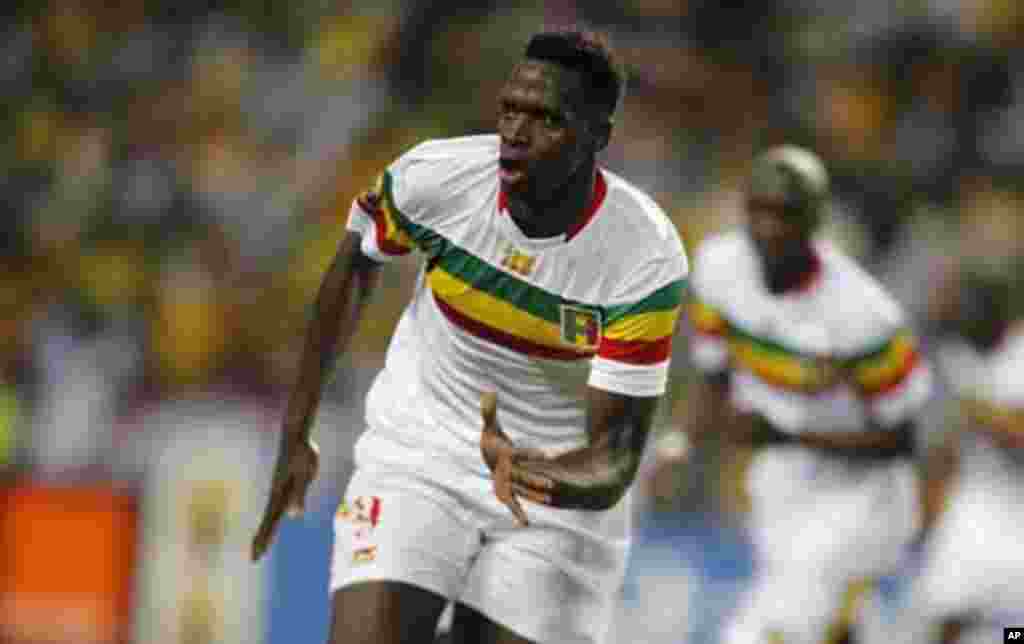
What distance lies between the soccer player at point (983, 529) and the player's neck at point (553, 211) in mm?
3726

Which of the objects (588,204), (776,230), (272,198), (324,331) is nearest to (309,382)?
(324,331)

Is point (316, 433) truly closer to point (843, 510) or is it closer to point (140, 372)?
point (140, 372)

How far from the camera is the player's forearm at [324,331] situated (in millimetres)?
6195

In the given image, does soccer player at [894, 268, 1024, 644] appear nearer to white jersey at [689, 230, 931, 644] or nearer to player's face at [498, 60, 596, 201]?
white jersey at [689, 230, 931, 644]

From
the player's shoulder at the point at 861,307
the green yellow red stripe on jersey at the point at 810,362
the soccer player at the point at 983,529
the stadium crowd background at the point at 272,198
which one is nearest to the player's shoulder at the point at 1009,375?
the soccer player at the point at 983,529

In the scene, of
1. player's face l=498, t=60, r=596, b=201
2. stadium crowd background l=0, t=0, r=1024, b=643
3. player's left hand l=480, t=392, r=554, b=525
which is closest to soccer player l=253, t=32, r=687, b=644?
player's face l=498, t=60, r=596, b=201

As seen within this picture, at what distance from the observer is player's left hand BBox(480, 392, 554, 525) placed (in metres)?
5.40

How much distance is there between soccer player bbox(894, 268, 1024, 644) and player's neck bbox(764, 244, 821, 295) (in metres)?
0.93

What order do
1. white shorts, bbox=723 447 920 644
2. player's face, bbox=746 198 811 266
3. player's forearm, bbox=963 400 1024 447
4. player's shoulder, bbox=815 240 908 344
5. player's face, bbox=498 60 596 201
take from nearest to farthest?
player's face, bbox=498 60 596 201 < player's face, bbox=746 198 811 266 < player's shoulder, bbox=815 240 908 344 < white shorts, bbox=723 447 920 644 < player's forearm, bbox=963 400 1024 447

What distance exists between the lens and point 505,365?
612 centimetres

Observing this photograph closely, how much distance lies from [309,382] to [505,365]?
0.47 metres

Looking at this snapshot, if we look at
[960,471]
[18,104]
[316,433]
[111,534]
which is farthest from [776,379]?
[18,104]

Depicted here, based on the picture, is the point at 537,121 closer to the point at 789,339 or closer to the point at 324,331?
the point at 324,331

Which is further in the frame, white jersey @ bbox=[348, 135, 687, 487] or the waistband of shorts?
the waistband of shorts
